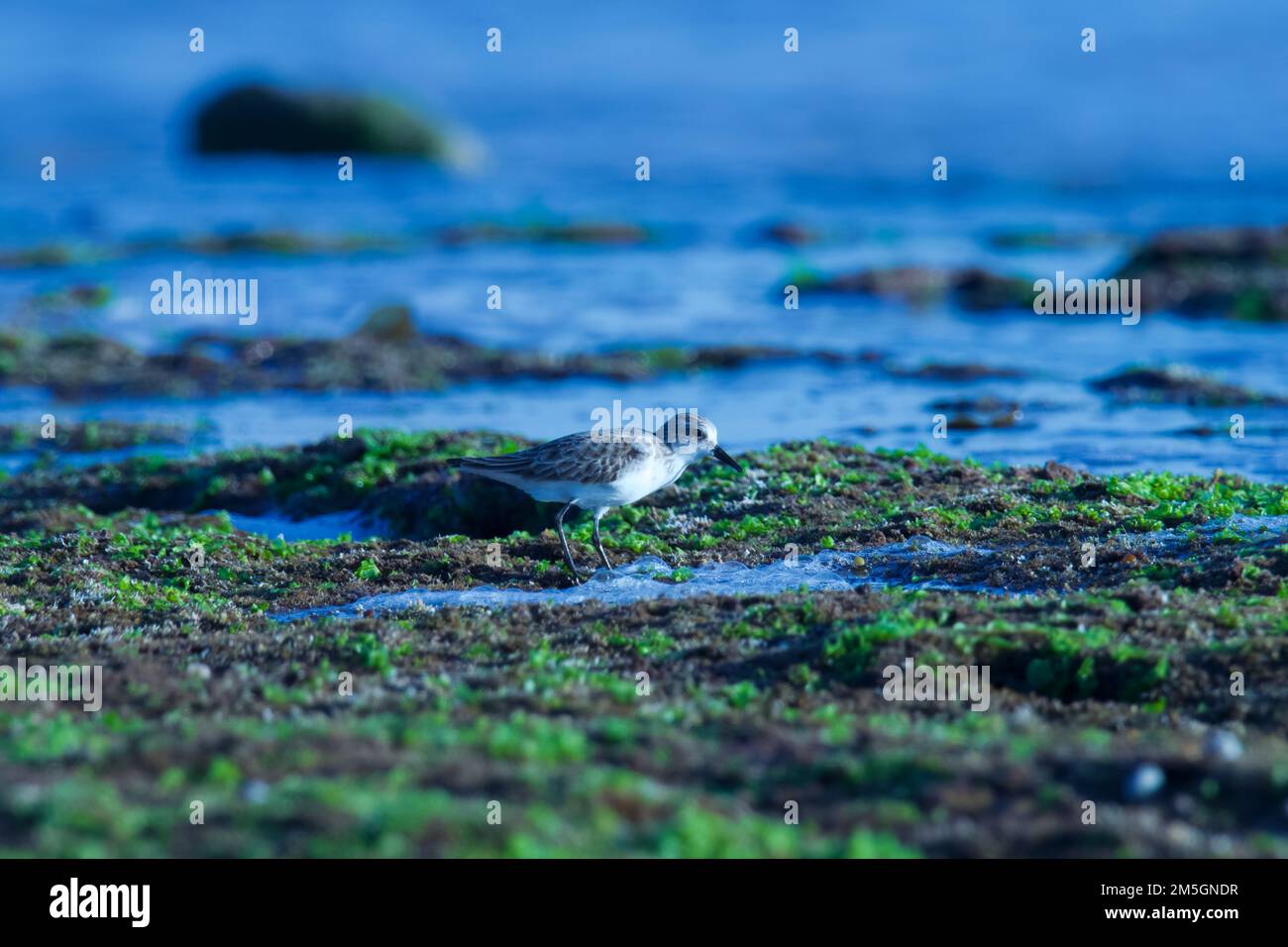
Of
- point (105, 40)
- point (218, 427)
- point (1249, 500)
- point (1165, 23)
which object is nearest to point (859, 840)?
point (1249, 500)

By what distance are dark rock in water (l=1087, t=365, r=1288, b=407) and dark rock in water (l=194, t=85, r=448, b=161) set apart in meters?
47.3

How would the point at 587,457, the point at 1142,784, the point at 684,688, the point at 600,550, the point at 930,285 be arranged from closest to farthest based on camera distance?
the point at 1142,784 < the point at 684,688 < the point at 587,457 < the point at 600,550 < the point at 930,285

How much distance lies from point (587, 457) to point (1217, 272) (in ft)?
87.3

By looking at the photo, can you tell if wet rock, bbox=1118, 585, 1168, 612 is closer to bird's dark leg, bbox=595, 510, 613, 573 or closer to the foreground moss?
the foreground moss

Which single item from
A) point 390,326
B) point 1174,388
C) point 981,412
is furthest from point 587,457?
point 390,326

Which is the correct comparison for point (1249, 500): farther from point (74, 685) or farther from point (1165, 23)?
point (1165, 23)

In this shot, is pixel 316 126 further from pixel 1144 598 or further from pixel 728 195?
pixel 1144 598

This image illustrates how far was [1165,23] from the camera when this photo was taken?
12681 centimetres

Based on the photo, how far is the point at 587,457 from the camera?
13922 mm

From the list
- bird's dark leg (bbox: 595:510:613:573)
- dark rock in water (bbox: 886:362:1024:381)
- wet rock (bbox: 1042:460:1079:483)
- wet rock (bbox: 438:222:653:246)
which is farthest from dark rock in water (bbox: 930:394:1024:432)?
wet rock (bbox: 438:222:653:246)

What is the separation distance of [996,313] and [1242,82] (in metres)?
74.4

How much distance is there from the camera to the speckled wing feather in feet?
45.5

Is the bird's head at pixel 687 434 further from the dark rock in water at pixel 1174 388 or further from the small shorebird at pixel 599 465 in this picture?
the dark rock in water at pixel 1174 388

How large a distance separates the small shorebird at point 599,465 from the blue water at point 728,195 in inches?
282
